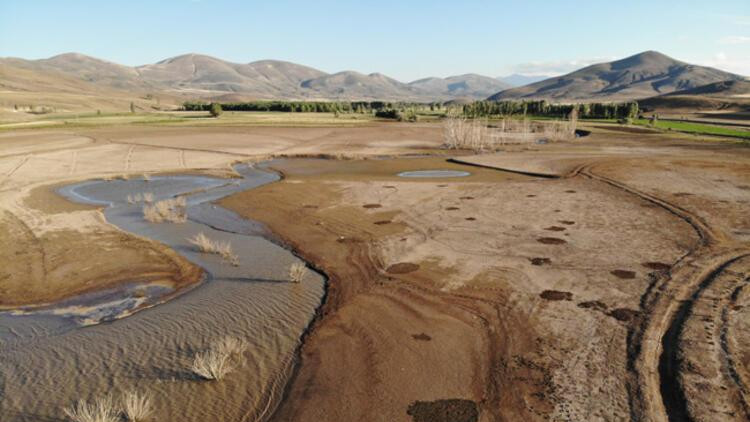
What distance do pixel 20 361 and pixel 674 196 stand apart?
28.7 metres

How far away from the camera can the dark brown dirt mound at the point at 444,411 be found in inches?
329

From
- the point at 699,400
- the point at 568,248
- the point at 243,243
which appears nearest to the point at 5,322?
the point at 243,243

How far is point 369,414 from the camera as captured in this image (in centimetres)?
857

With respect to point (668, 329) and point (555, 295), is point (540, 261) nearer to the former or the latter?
point (555, 295)

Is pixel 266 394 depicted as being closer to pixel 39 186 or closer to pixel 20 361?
pixel 20 361

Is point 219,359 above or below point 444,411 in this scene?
above

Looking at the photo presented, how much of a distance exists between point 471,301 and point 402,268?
3.11 m

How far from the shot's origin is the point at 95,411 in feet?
27.6

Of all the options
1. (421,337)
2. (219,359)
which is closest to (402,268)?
(421,337)

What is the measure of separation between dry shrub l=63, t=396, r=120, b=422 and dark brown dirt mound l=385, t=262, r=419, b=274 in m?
8.55

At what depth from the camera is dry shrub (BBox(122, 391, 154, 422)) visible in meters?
8.30

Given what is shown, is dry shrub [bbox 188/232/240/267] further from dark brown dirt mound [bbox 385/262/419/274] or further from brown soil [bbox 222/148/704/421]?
dark brown dirt mound [bbox 385/262/419/274]

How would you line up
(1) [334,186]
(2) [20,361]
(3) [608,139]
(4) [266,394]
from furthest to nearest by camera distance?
(3) [608,139] → (1) [334,186] → (2) [20,361] → (4) [266,394]

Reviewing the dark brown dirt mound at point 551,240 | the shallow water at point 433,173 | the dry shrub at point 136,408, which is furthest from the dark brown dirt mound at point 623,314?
the shallow water at point 433,173
